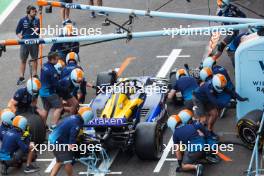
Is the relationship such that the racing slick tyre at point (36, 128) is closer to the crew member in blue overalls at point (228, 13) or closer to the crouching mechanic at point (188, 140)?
the crouching mechanic at point (188, 140)

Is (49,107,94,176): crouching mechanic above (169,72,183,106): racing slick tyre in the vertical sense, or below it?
below

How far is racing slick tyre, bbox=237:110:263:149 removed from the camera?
13.8 metres

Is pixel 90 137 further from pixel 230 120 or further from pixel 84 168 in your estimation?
pixel 230 120

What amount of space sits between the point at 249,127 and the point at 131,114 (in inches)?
90.4

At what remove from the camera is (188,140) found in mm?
13305

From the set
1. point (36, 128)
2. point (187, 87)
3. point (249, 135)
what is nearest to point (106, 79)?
point (187, 87)

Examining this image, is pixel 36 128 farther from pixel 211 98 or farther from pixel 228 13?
pixel 228 13

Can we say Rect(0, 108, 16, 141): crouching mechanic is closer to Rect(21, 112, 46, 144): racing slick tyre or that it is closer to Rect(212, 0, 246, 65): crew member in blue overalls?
Rect(21, 112, 46, 144): racing slick tyre

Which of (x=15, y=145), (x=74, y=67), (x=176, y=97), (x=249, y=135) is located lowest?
(x=15, y=145)

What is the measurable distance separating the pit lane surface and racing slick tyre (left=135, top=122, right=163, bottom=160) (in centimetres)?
22

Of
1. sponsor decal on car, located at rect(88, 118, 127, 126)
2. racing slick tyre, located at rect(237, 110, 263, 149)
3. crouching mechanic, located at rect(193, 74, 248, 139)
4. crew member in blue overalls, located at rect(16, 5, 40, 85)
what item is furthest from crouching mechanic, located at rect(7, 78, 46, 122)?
racing slick tyre, located at rect(237, 110, 263, 149)

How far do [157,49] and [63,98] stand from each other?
476 cm

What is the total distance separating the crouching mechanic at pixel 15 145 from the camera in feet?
44.8

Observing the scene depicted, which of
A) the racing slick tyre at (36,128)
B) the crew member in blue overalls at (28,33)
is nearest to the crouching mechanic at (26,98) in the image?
the racing slick tyre at (36,128)
